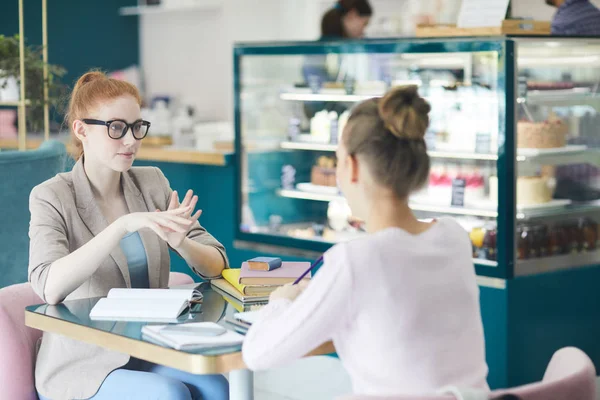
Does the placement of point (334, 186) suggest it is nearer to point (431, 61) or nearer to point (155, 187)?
point (431, 61)

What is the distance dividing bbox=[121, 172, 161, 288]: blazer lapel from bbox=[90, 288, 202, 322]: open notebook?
0.26m

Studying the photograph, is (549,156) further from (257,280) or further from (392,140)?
(392,140)

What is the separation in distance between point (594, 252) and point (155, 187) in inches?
95.8

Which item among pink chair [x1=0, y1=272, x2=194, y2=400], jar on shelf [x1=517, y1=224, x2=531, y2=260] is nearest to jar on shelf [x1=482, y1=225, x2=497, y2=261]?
jar on shelf [x1=517, y1=224, x2=531, y2=260]

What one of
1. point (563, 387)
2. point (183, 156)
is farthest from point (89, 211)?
point (183, 156)

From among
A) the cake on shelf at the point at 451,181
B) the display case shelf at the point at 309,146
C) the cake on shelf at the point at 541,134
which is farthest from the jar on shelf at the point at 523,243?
the display case shelf at the point at 309,146

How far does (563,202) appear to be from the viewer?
4.53 meters

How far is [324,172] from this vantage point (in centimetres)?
543

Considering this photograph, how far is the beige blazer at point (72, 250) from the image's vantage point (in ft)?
8.46

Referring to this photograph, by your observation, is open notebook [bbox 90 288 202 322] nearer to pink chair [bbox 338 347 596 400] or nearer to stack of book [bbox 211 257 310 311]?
stack of book [bbox 211 257 310 311]

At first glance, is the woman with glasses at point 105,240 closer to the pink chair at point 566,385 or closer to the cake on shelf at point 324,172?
the pink chair at point 566,385

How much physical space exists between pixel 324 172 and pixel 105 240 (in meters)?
3.00

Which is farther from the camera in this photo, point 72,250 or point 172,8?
point 172,8

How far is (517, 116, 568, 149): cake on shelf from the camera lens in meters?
4.27
